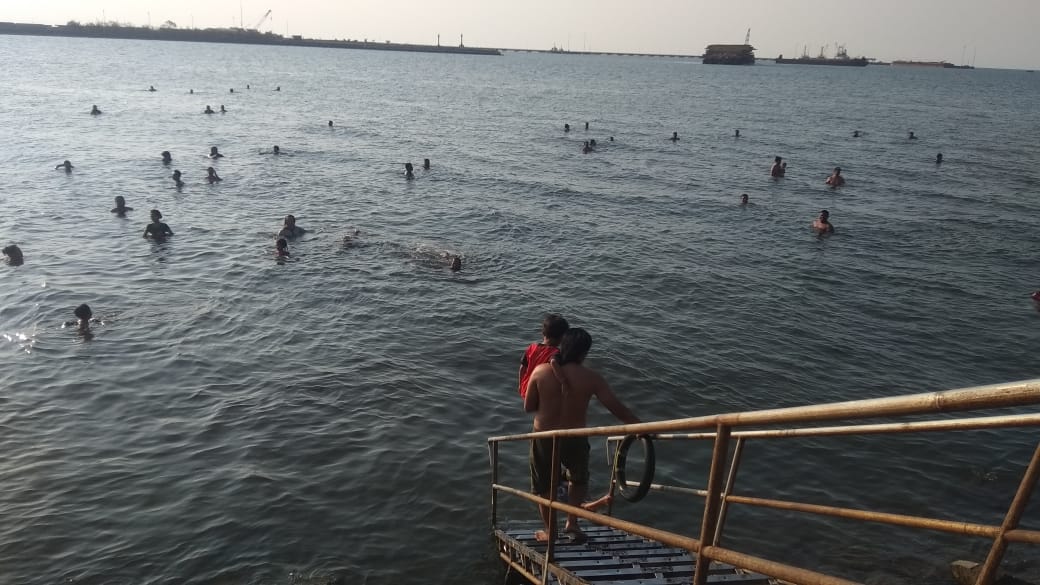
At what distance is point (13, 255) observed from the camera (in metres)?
21.2

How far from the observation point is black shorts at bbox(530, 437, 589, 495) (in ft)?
25.0

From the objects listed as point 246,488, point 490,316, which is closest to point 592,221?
point 490,316

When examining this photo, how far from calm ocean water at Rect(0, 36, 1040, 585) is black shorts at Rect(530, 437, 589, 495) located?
90.3 inches

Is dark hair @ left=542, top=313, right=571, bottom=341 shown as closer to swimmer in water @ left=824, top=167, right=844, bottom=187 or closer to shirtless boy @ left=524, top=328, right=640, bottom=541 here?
shirtless boy @ left=524, top=328, right=640, bottom=541

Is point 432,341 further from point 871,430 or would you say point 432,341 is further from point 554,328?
point 871,430

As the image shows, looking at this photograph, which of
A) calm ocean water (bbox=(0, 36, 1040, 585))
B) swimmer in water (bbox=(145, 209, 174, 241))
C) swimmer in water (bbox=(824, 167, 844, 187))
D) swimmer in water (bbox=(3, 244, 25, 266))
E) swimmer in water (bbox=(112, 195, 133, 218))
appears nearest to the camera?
calm ocean water (bbox=(0, 36, 1040, 585))

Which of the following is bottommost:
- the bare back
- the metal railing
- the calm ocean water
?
the calm ocean water

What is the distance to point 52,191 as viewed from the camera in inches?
1244

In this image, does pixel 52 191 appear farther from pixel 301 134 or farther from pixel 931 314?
pixel 931 314

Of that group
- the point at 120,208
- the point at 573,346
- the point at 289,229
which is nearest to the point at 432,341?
the point at 573,346

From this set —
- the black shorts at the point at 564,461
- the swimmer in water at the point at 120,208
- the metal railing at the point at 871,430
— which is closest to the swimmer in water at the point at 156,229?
the swimmer in water at the point at 120,208

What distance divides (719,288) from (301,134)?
40.6 m

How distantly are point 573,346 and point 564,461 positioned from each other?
1.40 m

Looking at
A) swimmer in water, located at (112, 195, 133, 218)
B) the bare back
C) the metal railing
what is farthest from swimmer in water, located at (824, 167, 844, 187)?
the metal railing
